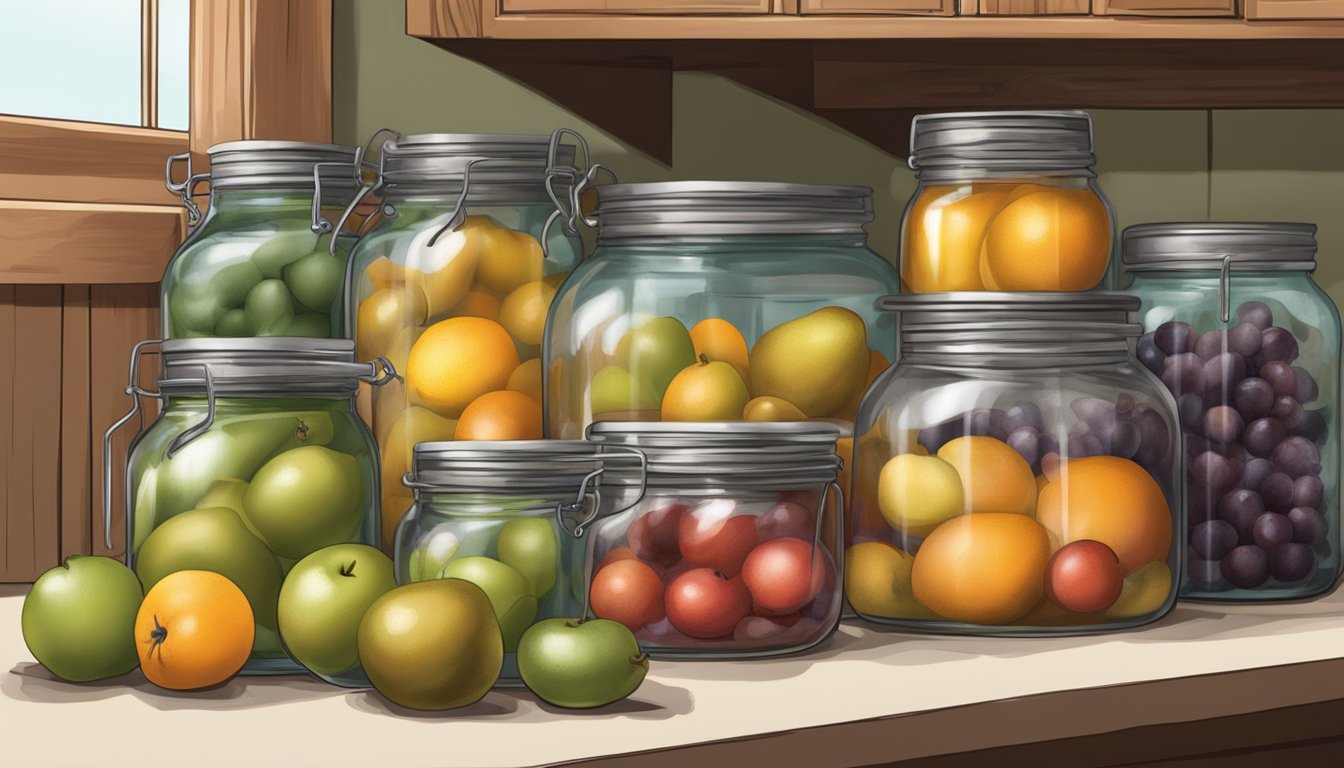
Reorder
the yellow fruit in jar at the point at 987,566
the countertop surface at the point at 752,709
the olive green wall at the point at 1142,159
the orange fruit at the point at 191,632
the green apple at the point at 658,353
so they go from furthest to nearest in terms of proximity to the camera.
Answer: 1. the olive green wall at the point at 1142,159
2. the green apple at the point at 658,353
3. the yellow fruit in jar at the point at 987,566
4. the orange fruit at the point at 191,632
5. the countertop surface at the point at 752,709

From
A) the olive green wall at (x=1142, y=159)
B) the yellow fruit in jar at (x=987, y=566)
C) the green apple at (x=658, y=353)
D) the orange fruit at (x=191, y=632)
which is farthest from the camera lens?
the olive green wall at (x=1142, y=159)

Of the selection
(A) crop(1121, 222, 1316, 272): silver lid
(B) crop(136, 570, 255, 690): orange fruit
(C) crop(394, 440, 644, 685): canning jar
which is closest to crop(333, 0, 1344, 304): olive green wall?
(A) crop(1121, 222, 1316, 272): silver lid

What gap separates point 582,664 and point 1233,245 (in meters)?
0.70

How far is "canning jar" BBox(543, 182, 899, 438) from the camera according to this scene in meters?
1.10

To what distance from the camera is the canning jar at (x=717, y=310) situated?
3.61 ft

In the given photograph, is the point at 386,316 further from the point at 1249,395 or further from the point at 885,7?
the point at 1249,395

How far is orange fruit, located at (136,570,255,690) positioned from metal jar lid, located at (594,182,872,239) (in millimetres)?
421

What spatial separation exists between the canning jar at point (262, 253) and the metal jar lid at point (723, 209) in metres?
0.26

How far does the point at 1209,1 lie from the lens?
45.9 inches

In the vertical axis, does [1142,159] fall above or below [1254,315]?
above

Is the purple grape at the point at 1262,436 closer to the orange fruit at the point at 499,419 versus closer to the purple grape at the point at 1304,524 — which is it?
the purple grape at the point at 1304,524

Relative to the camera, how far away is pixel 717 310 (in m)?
1.13

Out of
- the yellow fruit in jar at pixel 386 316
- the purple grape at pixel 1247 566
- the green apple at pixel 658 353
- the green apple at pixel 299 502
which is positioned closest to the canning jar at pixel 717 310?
the green apple at pixel 658 353

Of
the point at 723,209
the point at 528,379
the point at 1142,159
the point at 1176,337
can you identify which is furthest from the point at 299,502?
the point at 1142,159
